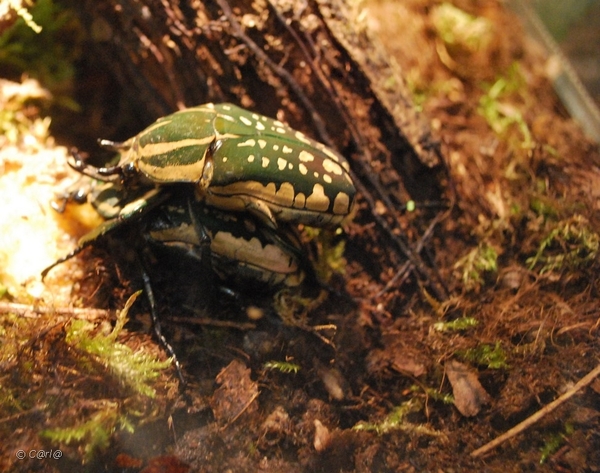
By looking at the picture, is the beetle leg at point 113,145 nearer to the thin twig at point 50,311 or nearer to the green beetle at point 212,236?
the green beetle at point 212,236

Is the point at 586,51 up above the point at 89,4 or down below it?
below

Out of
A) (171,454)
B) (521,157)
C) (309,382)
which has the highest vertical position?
(171,454)

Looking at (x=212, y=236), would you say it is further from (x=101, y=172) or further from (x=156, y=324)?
(x=101, y=172)

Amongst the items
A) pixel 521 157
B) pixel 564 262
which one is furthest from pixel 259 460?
pixel 521 157

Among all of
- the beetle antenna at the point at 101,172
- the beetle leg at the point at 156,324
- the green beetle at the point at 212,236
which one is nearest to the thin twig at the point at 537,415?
the green beetle at the point at 212,236

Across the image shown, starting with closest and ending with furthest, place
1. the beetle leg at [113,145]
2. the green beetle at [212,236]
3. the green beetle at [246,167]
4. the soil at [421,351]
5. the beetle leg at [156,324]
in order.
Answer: the soil at [421,351] → the beetle leg at [156,324] → the green beetle at [246,167] → the green beetle at [212,236] → the beetle leg at [113,145]

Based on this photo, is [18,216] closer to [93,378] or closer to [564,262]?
[93,378]
